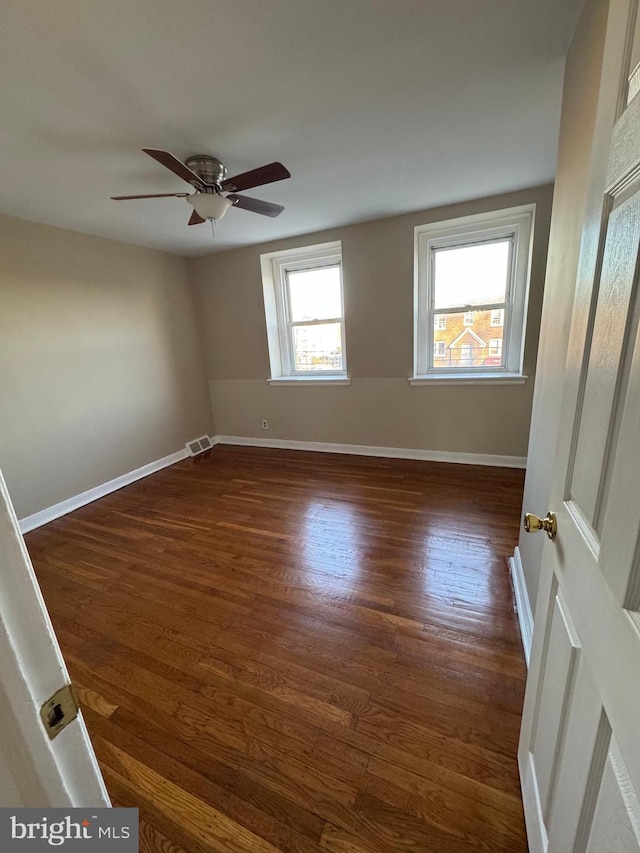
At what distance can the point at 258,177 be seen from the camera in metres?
1.90

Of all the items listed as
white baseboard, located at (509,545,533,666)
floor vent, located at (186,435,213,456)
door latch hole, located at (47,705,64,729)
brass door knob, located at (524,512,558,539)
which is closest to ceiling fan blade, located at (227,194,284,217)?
brass door knob, located at (524,512,558,539)

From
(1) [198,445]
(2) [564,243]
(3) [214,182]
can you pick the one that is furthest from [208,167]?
(1) [198,445]

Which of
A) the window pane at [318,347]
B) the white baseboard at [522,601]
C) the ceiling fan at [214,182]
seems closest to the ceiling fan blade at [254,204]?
the ceiling fan at [214,182]

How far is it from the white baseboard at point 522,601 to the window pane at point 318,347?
9.07ft

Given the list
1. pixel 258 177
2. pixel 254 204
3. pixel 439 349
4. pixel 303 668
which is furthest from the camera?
pixel 439 349

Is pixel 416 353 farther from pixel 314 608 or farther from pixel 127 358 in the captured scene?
pixel 127 358

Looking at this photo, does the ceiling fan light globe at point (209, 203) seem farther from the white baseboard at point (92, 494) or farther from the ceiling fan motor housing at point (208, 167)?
the white baseboard at point (92, 494)

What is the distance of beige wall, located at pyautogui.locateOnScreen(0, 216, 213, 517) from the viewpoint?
277cm

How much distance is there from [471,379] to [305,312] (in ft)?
6.89

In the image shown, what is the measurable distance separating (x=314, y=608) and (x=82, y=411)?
9.39 ft

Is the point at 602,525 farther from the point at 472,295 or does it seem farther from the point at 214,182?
the point at 472,295

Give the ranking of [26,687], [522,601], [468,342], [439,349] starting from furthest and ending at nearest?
[439,349], [468,342], [522,601], [26,687]

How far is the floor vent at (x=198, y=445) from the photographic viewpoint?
14.5 feet

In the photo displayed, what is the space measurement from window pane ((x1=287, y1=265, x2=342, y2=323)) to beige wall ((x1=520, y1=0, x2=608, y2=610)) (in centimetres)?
264
